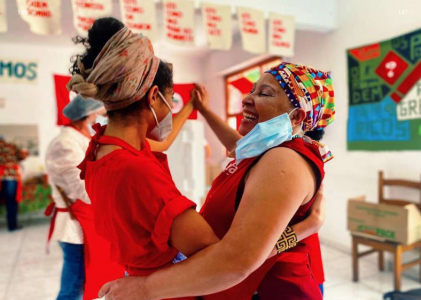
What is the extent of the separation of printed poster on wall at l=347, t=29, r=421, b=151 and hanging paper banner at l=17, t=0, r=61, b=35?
8.76 ft

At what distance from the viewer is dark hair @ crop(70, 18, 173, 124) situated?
0.83 metres

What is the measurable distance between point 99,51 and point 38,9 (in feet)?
5.71

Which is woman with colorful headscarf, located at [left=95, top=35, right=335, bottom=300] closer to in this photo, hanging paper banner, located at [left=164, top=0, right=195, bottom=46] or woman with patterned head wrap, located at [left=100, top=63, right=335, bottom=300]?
woman with patterned head wrap, located at [left=100, top=63, right=335, bottom=300]

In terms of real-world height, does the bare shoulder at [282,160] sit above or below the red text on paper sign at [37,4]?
below

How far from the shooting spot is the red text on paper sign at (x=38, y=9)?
85.2 inches

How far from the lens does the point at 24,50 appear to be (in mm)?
5438

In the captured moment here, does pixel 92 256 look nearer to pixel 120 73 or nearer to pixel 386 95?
pixel 120 73

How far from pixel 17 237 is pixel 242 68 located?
13.8 ft

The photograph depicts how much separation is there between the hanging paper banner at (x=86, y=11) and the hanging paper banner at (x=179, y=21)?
460 mm

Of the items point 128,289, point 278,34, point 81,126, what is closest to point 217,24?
point 278,34

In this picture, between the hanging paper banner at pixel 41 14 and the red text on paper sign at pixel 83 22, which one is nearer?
the hanging paper banner at pixel 41 14

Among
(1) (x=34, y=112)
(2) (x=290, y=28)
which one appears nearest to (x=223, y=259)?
(2) (x=290, y=28)

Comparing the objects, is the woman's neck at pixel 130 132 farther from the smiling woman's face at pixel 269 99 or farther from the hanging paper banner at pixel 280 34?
the hanging paper banner at pixel 280 34

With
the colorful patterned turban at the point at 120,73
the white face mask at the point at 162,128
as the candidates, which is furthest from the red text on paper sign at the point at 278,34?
the colorful patterned turban at the point at 120,73
